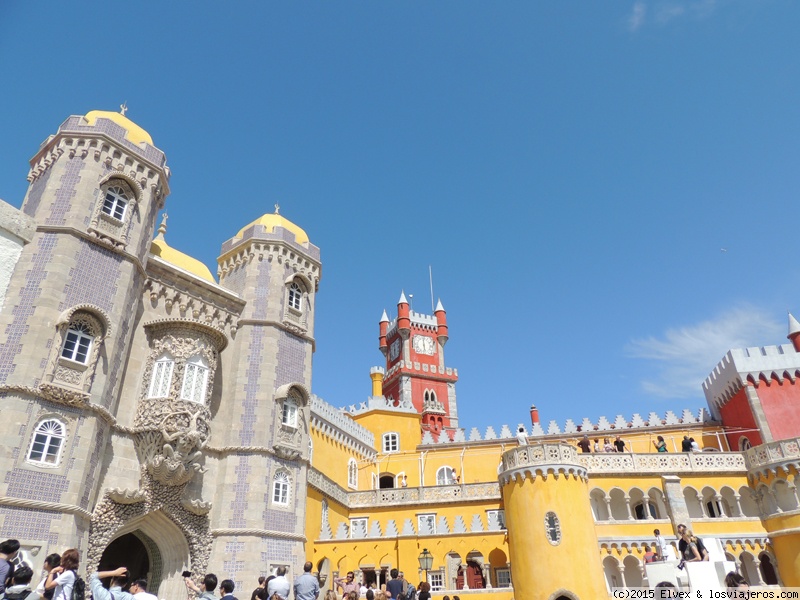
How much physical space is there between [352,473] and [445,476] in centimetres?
688

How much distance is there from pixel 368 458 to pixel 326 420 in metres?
6.58

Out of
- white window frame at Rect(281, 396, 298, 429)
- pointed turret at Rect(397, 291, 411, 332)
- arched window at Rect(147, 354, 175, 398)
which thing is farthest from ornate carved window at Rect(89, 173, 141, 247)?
pointed turret at Rect(397, 291, 411, 332)

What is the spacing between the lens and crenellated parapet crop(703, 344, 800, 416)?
108 ft

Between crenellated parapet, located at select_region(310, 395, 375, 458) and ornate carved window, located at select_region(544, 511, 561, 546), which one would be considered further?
crenellated parapet, located at select_region(310, 395, 375, 458)

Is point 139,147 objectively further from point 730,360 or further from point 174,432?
point 730,360

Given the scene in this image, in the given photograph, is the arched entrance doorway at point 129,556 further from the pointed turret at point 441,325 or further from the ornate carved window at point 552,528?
the pointed turret at point 441,325

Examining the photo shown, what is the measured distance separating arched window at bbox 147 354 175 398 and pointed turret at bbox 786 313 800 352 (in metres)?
35.8

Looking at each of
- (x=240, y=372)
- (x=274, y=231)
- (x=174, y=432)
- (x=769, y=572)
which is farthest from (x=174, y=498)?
(x=769, y=572)

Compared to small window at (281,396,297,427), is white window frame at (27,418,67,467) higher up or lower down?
lower down

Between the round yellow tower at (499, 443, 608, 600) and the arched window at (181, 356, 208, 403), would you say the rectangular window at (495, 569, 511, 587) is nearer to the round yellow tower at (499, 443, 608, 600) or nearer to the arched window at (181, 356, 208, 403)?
the round yellow tower at (499, 443, 608, 600)

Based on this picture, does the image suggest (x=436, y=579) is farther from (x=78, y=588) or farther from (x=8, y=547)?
(x=8, y=547)

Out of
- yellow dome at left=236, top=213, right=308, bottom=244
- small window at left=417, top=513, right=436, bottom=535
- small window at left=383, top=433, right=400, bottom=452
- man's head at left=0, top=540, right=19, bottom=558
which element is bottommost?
man's head at left=0, top=540, right=19, bottom=558

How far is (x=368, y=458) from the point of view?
37.5 metres

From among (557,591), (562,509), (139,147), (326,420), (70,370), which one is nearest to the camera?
(70,370)
